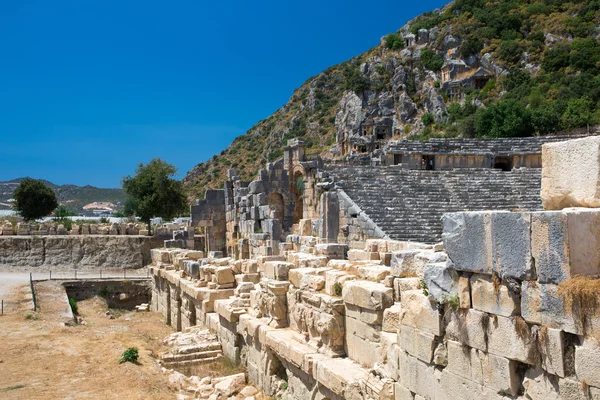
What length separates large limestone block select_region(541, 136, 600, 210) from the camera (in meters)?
3.68

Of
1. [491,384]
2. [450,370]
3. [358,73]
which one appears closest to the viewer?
[491,384]

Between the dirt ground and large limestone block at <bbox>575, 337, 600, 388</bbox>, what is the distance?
5922 millimetres

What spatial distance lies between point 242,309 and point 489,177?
12714mm

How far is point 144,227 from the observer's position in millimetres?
27656

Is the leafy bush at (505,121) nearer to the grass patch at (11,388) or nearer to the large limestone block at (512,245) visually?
the grass patch at (11,388)

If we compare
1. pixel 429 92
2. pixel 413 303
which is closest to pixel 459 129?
pixel 429 92

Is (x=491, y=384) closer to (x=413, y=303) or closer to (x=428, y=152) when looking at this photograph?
(x=413, y=303)

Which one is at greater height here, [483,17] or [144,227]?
[483,17]

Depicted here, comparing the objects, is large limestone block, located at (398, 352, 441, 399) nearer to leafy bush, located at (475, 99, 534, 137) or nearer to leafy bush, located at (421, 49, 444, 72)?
leafy bush, located at (475, 99, 534, 137)

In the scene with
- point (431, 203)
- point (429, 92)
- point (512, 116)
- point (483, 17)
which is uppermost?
point (483, 17)

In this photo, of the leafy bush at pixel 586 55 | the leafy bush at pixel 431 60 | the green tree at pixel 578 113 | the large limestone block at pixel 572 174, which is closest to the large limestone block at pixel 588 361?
the large limestone block at pixel 572 174

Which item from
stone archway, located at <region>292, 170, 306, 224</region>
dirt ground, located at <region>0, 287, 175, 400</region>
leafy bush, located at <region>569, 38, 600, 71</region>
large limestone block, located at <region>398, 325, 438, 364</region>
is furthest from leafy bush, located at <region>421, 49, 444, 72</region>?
large limestone block, located at <region>398, 325, 438, 364</region>

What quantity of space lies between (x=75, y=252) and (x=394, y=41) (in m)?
55.8

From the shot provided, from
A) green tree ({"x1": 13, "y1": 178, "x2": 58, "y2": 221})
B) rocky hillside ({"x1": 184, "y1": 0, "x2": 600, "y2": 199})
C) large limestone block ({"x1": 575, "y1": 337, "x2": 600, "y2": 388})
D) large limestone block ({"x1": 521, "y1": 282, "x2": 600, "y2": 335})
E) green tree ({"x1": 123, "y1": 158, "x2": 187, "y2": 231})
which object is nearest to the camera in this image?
large limestone block ({"x1": 575, "y1": 337, "x2": 600, "y2": 388})
